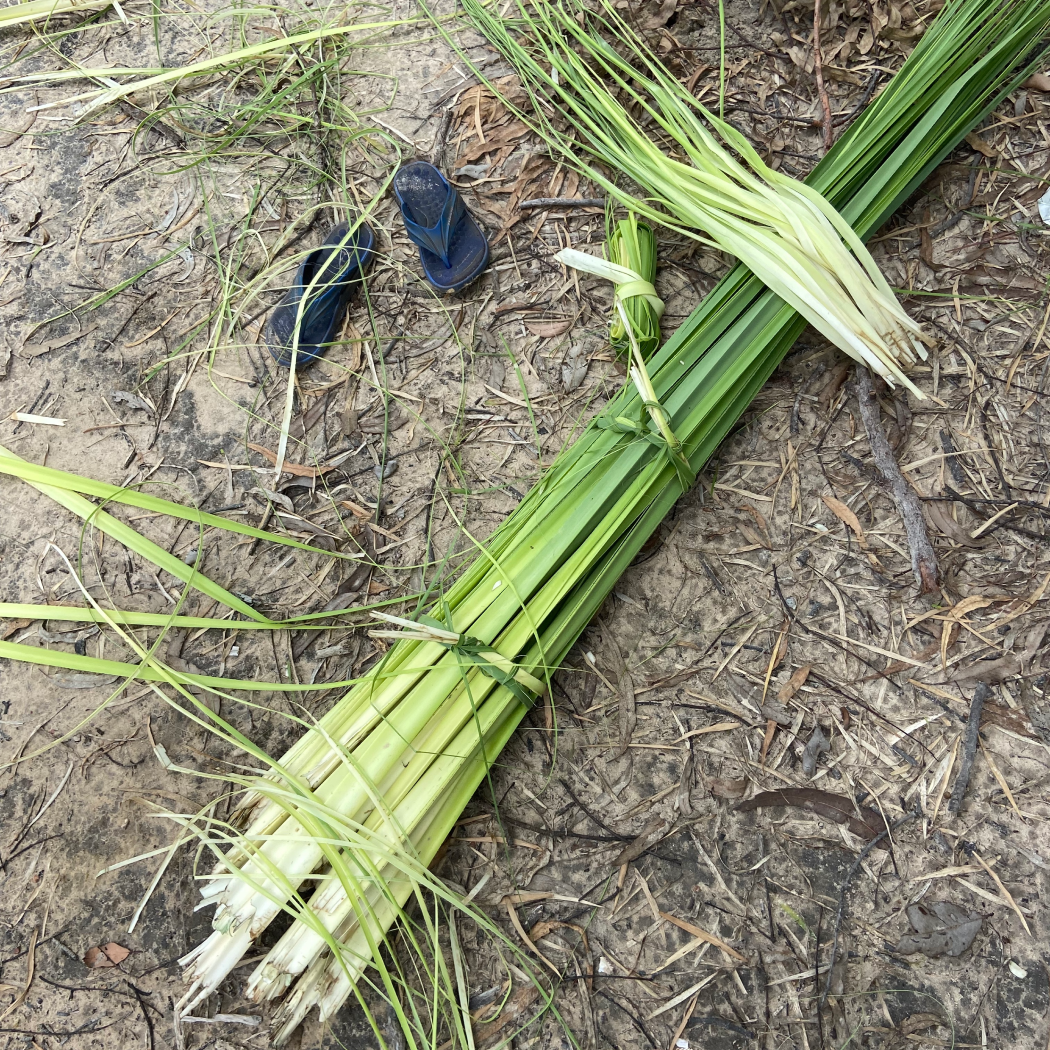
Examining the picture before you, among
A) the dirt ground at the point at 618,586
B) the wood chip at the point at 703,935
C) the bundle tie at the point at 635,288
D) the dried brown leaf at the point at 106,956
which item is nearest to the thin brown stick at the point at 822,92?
the dirt ground at the point at 618,586

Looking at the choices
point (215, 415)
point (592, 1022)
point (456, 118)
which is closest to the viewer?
point (592, 1022)

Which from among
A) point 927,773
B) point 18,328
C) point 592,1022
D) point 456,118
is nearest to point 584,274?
point 456,118

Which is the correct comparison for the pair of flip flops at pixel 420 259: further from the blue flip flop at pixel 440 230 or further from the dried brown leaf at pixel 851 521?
the dried brown leaf at pixel 851 521

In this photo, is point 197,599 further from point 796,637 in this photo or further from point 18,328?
point 796,637

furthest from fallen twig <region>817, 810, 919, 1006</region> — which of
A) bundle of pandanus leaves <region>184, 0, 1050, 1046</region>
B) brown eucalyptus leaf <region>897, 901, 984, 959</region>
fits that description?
bundle of pandanus leaves <region>184, 0, 1050, 1046</region>

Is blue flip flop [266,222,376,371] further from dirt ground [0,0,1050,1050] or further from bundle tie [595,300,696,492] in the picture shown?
bundle tie [595,300,696,492]

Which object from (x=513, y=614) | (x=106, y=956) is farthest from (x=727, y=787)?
(x=106, y=956)
